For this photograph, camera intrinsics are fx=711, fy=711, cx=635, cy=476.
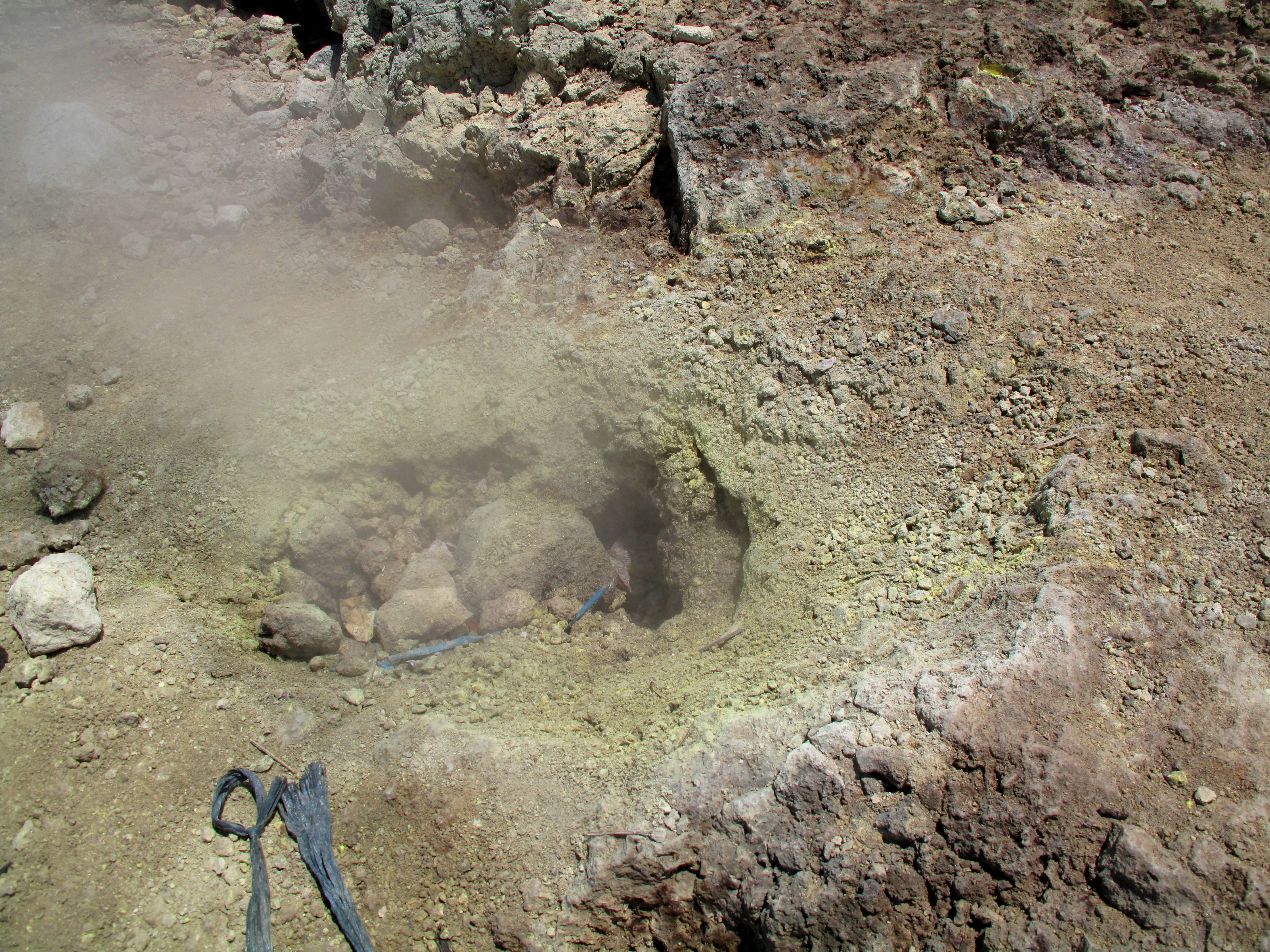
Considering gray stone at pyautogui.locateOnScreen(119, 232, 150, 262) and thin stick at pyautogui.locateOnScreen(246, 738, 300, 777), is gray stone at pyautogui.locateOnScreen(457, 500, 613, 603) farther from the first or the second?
gray stone at pyautogui.locateOnScreen(119, 232, 150, 262)

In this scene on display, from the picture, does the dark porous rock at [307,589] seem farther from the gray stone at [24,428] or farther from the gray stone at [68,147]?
the gray stone at [68,147]

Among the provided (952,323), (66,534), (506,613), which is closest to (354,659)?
(506,613)

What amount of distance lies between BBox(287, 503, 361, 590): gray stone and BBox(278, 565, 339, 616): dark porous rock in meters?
0.04

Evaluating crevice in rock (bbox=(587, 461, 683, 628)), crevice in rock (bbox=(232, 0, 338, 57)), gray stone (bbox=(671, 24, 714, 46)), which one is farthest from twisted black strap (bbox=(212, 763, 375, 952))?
crevice in rock (bbox=(232, 0, 338, 57))

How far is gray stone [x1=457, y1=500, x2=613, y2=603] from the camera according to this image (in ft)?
11.4

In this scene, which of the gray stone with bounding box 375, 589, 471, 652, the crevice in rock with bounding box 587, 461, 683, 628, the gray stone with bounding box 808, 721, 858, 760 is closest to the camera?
the gray stone with bounding box 808, 721, 858, 760

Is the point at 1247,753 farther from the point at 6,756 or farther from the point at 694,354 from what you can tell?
the point at 6,756

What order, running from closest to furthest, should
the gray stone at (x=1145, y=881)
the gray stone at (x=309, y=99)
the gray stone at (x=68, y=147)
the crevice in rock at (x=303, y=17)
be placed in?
1. the gray stone at (x=1145, y=881)
2. the gray stone at (x=68, y=147)
3. the gray stone at (x=309, y=99)
4. the crevice in rock at (x=303, y=17)

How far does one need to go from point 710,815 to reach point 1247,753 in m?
1.50

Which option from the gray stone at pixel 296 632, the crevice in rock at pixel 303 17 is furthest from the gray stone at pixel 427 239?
the crevice in rock at pixel 303 17

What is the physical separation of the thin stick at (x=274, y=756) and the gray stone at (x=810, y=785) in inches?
70.6

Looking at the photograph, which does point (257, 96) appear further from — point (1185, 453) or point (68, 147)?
point (1185, 453)

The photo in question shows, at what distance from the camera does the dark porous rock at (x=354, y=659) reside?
3154 millimetres

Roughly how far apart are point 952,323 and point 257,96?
5451 mm
